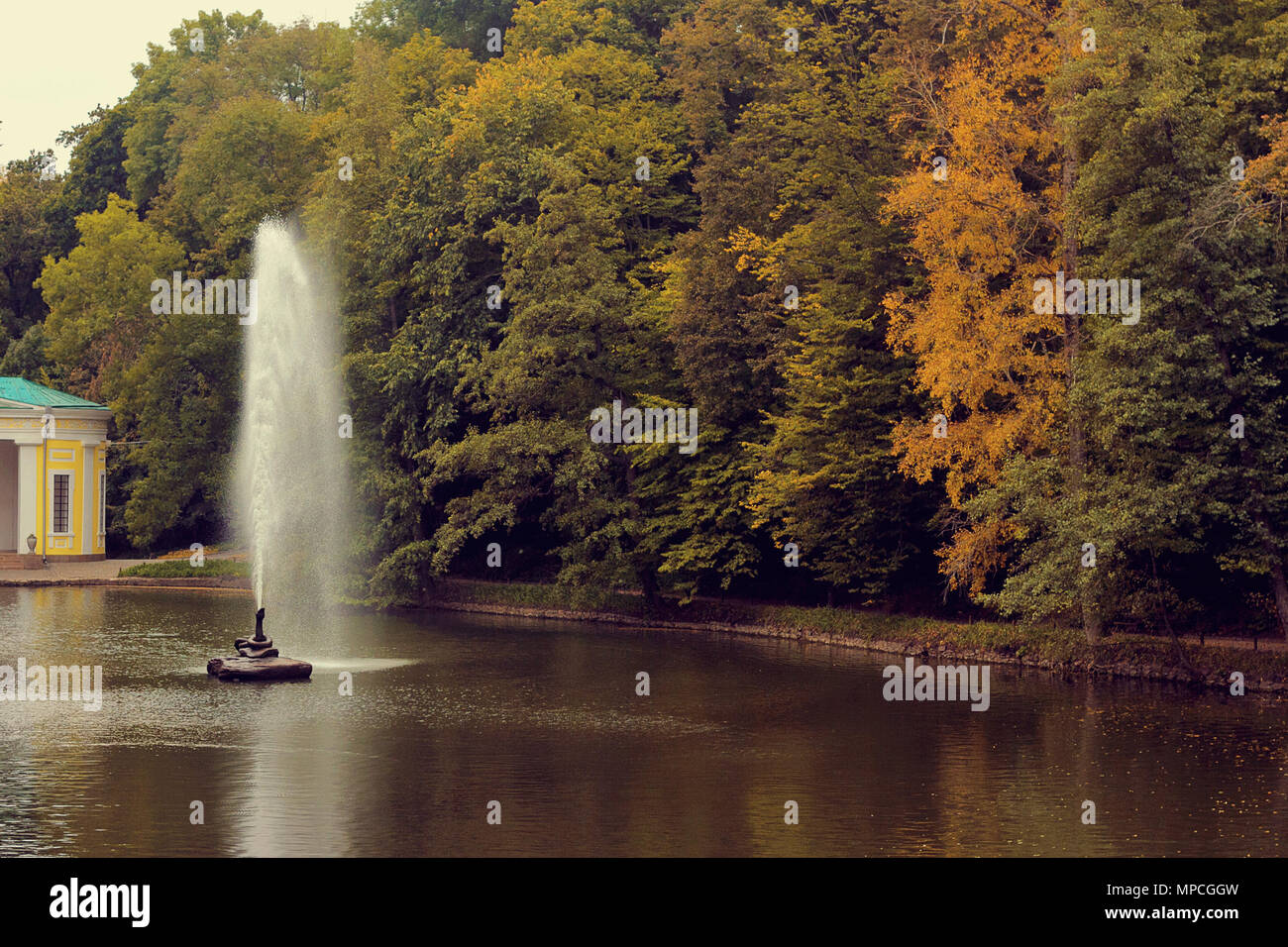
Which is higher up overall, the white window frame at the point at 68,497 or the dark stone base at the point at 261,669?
the white window frame at the point at 68,497

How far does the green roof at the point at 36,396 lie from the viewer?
69.3 metres

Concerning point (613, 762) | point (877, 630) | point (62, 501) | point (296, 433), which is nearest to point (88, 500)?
point (62, 501)

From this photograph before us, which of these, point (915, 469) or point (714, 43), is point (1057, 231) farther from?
point (714, 43)

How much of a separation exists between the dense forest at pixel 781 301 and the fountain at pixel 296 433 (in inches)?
40.7

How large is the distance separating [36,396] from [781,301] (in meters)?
40.6

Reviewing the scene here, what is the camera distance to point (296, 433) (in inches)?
2152

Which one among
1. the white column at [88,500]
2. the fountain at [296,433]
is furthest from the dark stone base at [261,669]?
the white column at [88,500]

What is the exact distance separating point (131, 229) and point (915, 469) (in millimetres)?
49473

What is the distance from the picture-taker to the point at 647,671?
36.2m

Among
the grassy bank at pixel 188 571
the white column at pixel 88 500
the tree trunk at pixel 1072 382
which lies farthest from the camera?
the white column at pixel 88 500

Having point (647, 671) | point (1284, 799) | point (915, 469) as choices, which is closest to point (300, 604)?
point (647, 671)

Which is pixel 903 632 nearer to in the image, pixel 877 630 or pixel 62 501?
pixel 877 630

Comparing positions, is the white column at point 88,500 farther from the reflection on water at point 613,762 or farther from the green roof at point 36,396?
the reflection on water at point 613,762
